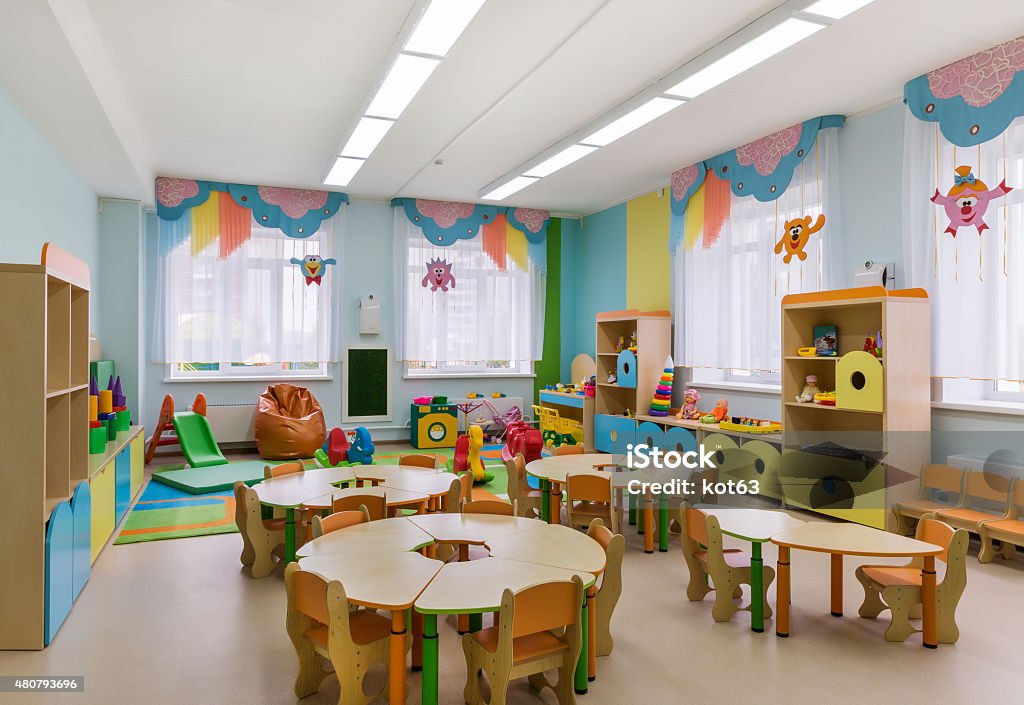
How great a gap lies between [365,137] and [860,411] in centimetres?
497

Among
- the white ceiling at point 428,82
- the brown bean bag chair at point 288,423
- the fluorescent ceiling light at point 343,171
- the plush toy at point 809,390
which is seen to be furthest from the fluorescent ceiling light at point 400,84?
the brown bean bag chair at point 288,423

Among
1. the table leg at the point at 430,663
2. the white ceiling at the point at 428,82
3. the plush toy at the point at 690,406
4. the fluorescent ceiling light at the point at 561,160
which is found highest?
the white ceiling at the point at 428,82

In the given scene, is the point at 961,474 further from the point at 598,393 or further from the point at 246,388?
the point at 246,388

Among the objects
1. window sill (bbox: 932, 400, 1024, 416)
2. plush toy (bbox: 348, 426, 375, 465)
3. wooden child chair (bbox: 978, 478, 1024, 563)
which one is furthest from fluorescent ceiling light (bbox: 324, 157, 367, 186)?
wooden child chair (bbox: 978, 478, 1024, 563)

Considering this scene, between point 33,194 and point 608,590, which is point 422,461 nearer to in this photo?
point 608,590

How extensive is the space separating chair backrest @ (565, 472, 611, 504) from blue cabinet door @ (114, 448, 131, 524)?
347 centimetres

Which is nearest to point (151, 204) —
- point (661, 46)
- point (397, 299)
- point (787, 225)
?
point (397, 299)

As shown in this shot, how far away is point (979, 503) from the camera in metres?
4.95

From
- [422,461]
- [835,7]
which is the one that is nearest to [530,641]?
[422,461]

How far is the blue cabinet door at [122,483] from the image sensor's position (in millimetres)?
5250

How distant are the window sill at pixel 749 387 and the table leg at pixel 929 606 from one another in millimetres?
3256

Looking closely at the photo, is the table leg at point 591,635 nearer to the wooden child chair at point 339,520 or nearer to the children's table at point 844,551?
the children's table at point 844,551

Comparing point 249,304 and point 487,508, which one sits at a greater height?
point 249,304

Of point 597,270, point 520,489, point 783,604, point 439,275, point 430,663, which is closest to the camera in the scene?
point 430,663
